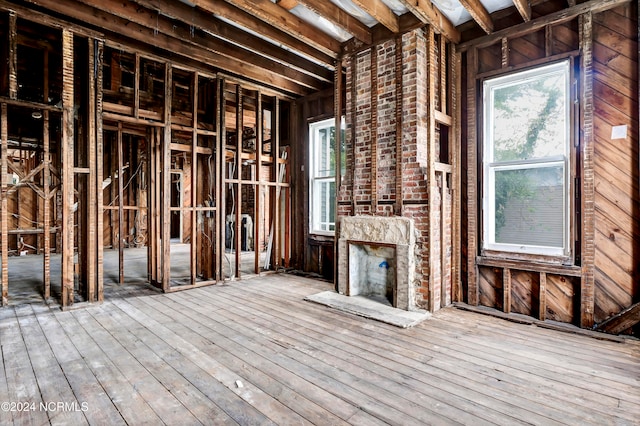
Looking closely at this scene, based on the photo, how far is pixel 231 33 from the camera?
426 cm

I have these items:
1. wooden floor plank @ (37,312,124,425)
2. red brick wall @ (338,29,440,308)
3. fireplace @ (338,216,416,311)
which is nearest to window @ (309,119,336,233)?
red brick wall @ (338,29,440,308)

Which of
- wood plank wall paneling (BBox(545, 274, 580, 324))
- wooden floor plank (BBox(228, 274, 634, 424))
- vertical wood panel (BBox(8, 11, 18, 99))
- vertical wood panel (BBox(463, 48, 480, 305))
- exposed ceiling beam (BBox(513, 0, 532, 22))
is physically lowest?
wooden floor plank (BBox(228, 274, 634, 424))

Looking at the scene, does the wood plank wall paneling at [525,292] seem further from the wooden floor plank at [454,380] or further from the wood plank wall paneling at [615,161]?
the wooden floor plank at [454,380]

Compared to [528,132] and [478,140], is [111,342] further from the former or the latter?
[528,132]

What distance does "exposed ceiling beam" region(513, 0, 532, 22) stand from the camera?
335cm

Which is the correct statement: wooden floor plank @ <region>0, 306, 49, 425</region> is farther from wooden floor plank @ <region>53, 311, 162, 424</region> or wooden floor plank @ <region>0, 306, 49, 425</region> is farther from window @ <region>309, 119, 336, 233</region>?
window @ <region>309, 119, 336, 233</region>

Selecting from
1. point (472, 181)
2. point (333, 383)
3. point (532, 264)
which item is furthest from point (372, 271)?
point (333, 383)

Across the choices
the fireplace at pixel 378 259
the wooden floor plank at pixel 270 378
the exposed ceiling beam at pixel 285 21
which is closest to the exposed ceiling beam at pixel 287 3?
the exposed ceiling beam at pixel 285 21

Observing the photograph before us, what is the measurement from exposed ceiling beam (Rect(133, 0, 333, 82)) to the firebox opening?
9.61 feet

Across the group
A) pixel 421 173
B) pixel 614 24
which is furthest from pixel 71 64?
pixel 614 24

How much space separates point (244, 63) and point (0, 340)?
441cm

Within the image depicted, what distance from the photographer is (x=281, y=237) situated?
259 inches

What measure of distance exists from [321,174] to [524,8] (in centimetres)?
375

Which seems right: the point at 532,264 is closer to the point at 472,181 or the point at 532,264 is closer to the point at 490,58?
the point at 472,181
